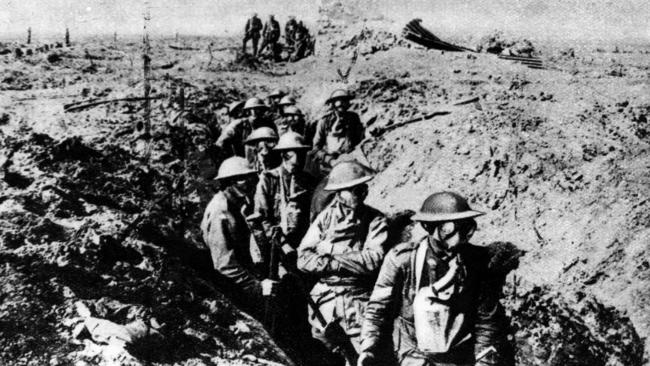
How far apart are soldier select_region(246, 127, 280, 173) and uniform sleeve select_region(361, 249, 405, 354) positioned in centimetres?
337

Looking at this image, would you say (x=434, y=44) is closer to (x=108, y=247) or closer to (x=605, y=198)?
(x=605, y=198)

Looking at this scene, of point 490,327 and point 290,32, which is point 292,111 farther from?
point 290,32

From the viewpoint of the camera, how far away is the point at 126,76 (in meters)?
11.9

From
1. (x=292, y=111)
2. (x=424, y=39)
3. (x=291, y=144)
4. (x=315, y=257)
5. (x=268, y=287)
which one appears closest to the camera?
(x=315, y=257)

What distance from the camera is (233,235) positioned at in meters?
4.84

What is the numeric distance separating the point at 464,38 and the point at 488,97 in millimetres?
10799

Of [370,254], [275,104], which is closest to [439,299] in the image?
[370,254]

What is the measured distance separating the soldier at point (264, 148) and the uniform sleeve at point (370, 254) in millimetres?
2671

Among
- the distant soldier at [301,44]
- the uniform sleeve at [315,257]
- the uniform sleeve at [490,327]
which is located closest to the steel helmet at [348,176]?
the uniform sleeve at [315,257]

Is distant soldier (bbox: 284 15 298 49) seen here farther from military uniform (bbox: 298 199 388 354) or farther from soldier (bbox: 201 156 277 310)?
military uniform (bbox: 298 199 388 354)

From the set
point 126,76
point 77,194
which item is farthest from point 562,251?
point 126,76

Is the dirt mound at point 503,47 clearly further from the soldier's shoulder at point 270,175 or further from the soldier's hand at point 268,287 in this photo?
the soldier's hand at point 268,287

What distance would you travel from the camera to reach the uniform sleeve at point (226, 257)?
4762 millimetres

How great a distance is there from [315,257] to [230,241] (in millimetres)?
993
